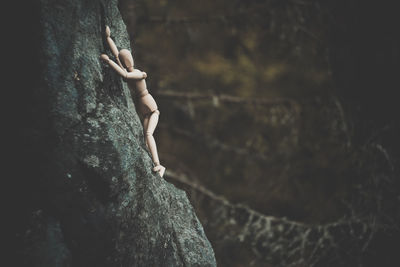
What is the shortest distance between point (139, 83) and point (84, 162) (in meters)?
0.45

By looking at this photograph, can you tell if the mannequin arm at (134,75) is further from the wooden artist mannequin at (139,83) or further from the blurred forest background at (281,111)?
the blurred forest background at (281,111)

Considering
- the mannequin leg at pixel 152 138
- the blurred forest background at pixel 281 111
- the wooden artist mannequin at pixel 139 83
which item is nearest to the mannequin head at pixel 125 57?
the wooden artist mannequin at pixel 139 83

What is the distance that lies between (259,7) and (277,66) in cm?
79

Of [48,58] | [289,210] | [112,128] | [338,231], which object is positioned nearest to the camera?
[48,58]

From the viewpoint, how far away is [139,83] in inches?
77.3

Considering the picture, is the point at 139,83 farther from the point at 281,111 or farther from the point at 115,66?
the point at 281,111

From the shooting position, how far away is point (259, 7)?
3.90 m

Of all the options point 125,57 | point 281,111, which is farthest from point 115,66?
point 281,111

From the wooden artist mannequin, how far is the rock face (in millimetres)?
39

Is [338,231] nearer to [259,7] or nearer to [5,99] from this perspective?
[259,7]

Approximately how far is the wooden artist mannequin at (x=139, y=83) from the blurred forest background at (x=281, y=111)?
1.60 metres

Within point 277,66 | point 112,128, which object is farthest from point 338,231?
point 112,128

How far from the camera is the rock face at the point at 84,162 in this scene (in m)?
1.65

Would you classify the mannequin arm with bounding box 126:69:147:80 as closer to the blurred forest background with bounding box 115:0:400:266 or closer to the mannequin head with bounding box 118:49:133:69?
the mannequin head with bounding box 118:49:133:69
